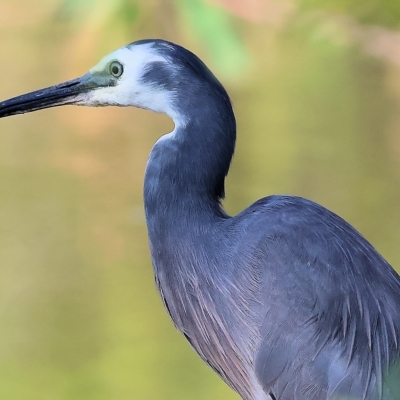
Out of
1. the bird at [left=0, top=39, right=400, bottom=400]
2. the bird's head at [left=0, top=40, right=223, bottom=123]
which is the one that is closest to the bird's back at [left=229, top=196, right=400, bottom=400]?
the bird at [left=0, top=39, right=400, bottom=400]

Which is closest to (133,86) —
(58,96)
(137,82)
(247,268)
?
(137,82)

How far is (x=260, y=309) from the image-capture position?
120 centimetres

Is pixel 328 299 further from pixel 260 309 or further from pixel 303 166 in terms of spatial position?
pixel 303 166

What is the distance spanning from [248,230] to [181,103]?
0.25m

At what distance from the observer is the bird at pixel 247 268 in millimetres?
1164

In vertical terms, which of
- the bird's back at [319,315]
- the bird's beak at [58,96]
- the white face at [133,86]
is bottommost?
the bird's back at [319,315]

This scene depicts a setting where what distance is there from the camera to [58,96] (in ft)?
4.40

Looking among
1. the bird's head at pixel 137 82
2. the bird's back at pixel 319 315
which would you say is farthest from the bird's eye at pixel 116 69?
the bird's back at pixel 319 315

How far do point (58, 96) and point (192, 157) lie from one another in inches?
12.2

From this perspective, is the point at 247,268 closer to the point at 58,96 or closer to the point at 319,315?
the point at 319,315

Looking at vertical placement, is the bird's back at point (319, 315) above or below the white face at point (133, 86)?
below

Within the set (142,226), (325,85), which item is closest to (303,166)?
(142,226)

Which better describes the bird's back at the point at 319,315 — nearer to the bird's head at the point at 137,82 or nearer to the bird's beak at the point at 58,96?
the bird's head at the point at 137,82

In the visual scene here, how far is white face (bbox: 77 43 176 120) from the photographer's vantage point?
125 centimetres
